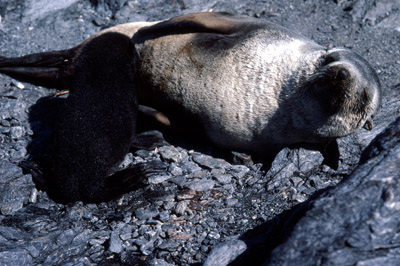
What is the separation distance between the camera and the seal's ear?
180 inches

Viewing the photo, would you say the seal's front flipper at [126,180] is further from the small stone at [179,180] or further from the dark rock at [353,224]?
the dark rock at [353,224]

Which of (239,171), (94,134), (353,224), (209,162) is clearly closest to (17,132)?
(94,134)

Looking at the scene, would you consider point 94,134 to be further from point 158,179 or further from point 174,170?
point 174,170

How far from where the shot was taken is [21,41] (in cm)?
588

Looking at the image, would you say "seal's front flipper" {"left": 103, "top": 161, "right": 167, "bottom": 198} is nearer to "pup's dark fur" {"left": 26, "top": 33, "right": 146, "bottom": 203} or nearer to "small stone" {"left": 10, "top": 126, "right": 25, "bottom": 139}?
"pup's dark fur" {"left": 26, "top": 33, "right": 146, "bottom": 203}

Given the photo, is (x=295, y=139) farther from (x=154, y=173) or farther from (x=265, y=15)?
(x=265, y=15)

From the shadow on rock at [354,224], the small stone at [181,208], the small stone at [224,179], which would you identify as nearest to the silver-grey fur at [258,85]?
the small stone at [224,179]

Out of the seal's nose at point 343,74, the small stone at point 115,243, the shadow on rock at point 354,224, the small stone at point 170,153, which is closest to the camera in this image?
the shadow on rock at point 354,224

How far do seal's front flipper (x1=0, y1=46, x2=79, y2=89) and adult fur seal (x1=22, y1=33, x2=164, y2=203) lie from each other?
0.89 meters

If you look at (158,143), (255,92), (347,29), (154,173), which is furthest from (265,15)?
(154,173)

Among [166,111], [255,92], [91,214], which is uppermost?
[255,92]

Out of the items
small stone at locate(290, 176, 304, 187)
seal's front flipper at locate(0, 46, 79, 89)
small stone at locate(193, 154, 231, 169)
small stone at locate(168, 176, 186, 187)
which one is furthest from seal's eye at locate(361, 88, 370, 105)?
seal's front flipper at locate(0, 46, 79, 89)

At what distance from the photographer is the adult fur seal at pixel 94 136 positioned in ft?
11.7

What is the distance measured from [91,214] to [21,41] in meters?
3.23
